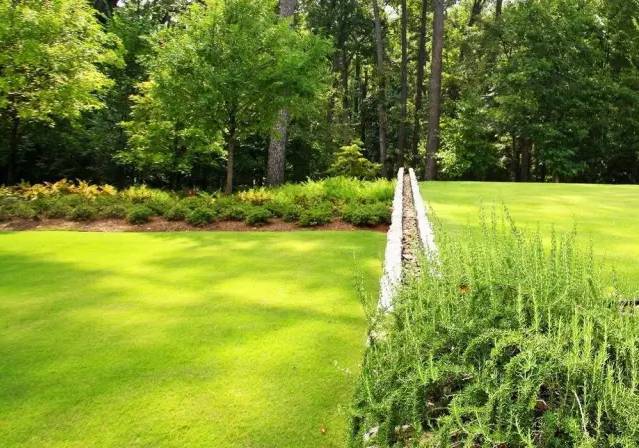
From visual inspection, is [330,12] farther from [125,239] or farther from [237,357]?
[237,357]

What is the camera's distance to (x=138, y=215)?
12.3 m

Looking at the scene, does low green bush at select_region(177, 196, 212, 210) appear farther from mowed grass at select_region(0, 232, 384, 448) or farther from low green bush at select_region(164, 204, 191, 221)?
mowed grass at select_region(0, 232, 384, 448)

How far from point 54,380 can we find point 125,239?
6.54 meters

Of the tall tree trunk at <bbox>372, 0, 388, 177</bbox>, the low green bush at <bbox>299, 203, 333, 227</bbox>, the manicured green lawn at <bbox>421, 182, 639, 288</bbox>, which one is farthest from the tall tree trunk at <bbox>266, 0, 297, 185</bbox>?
the tall tree trunk at <bbox>372, 0, 388, 177</bbox>

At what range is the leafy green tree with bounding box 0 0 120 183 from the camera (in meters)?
11.5

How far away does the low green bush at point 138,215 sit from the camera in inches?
484

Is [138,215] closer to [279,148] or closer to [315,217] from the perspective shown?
[315,217]

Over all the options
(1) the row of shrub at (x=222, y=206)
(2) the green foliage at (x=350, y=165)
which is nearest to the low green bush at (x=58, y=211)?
(1) the row of shrub at (x=222, y=206)

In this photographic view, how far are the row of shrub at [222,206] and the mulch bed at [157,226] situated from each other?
157 millimetres

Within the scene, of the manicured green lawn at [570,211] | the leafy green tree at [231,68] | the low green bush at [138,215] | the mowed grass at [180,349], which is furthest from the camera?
the leafy green tree at [231,68]

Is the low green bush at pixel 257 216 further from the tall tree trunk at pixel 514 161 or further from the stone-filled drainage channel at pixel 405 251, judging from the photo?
the tall tree trunk at pixel 514 161

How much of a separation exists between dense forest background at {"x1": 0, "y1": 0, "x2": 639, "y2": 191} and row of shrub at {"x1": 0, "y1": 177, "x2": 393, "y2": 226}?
7.94 feet

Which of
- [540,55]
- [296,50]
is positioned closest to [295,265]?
[296,50]

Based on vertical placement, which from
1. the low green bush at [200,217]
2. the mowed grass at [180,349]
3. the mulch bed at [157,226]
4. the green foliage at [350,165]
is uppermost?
the green foliage at [350,165]
